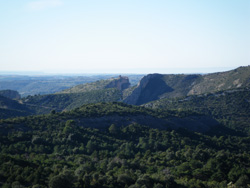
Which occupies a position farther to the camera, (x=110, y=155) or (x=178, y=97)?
(x=178, y=97)

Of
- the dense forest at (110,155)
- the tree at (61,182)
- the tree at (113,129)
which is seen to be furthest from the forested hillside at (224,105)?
the tree at (61,182)

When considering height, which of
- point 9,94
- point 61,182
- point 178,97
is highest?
point 61,182


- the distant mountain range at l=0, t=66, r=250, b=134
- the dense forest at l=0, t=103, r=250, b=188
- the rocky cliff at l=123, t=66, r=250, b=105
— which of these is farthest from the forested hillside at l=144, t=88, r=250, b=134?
the rocky cliff at l=123, t=66, r=250, b=105

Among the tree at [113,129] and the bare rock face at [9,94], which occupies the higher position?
the tree at [113,129]

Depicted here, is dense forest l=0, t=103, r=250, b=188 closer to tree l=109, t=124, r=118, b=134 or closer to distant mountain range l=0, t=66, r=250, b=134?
tree l=109, t=124, r=118, b=134

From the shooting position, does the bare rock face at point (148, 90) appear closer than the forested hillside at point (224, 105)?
No

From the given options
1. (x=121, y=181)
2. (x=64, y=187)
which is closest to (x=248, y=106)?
(x=121, y=181)

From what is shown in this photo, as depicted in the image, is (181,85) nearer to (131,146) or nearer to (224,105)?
(224,105)

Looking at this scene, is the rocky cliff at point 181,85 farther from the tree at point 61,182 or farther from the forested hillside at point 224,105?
the tree at point 61,182

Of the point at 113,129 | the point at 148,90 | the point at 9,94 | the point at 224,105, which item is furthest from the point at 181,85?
the point at 9,94
